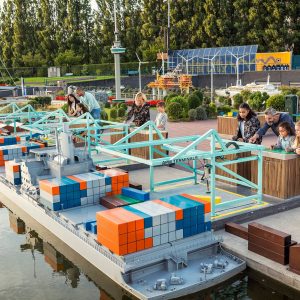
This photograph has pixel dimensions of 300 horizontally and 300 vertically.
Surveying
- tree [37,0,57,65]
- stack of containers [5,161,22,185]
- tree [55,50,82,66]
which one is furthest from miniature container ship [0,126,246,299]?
tree [37,0,57,65]

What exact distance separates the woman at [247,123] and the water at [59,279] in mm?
4812

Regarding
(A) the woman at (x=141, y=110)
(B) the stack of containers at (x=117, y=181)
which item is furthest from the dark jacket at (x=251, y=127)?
(A) the woman at (x=141, y=110)

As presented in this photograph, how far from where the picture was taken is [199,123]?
89.8 feet

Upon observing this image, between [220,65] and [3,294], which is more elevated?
[220,65]

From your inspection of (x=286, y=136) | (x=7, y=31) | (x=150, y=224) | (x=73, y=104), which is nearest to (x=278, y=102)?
(x=73, y=104)

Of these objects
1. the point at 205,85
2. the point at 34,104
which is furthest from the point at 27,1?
the point at 34,104

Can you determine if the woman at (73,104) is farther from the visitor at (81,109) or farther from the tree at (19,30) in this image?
the tree at (19,30)

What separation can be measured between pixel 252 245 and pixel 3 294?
4782mm

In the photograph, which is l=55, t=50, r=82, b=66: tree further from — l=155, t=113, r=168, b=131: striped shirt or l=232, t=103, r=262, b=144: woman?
l=232, t=103, r=262, b=144: woman

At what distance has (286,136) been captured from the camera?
11.7m

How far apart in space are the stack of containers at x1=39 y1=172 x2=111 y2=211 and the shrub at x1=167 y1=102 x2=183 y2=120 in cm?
1707

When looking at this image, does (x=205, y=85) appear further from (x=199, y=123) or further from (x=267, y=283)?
(x=267, y=283)

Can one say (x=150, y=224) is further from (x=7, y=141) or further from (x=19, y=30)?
(x=19, y=30)

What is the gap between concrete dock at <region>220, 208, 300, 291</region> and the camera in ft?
26.3
